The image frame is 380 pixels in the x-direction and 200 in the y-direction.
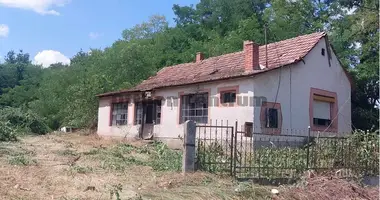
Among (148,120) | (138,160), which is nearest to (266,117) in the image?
(138,160)

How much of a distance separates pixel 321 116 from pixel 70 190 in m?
13.2

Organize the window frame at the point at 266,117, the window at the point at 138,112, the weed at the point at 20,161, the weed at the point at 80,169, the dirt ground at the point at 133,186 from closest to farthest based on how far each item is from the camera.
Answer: the dirt ground at the point at 133,186
the weed at the point at 80,169
the weed at the point at 20,161
the window frame at the point at 266,117
the window at the point at 138,112

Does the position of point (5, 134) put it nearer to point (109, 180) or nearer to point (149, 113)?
point (149, 113)

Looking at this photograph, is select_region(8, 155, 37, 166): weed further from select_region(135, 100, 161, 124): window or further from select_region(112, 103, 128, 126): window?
select_region(112, 103, 128, 126): window

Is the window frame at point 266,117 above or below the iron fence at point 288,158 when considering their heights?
above

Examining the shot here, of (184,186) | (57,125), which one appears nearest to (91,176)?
(184,186)

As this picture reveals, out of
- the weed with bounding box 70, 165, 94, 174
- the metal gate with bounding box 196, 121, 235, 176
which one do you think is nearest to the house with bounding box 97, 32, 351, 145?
the metal gate with bounding box 196, 121, 235, 176

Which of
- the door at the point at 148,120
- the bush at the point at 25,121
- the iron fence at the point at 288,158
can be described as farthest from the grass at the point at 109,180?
the bush at the point at 25,121

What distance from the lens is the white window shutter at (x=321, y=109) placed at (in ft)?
57.6

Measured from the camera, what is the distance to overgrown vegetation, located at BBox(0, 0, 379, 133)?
70.6ft

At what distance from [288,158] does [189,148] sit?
2.87 metres

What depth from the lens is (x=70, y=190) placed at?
792 centimetres

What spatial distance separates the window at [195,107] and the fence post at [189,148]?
26.9 feet

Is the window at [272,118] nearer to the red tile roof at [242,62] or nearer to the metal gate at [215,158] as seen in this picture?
the red tile roof at [242,62]
